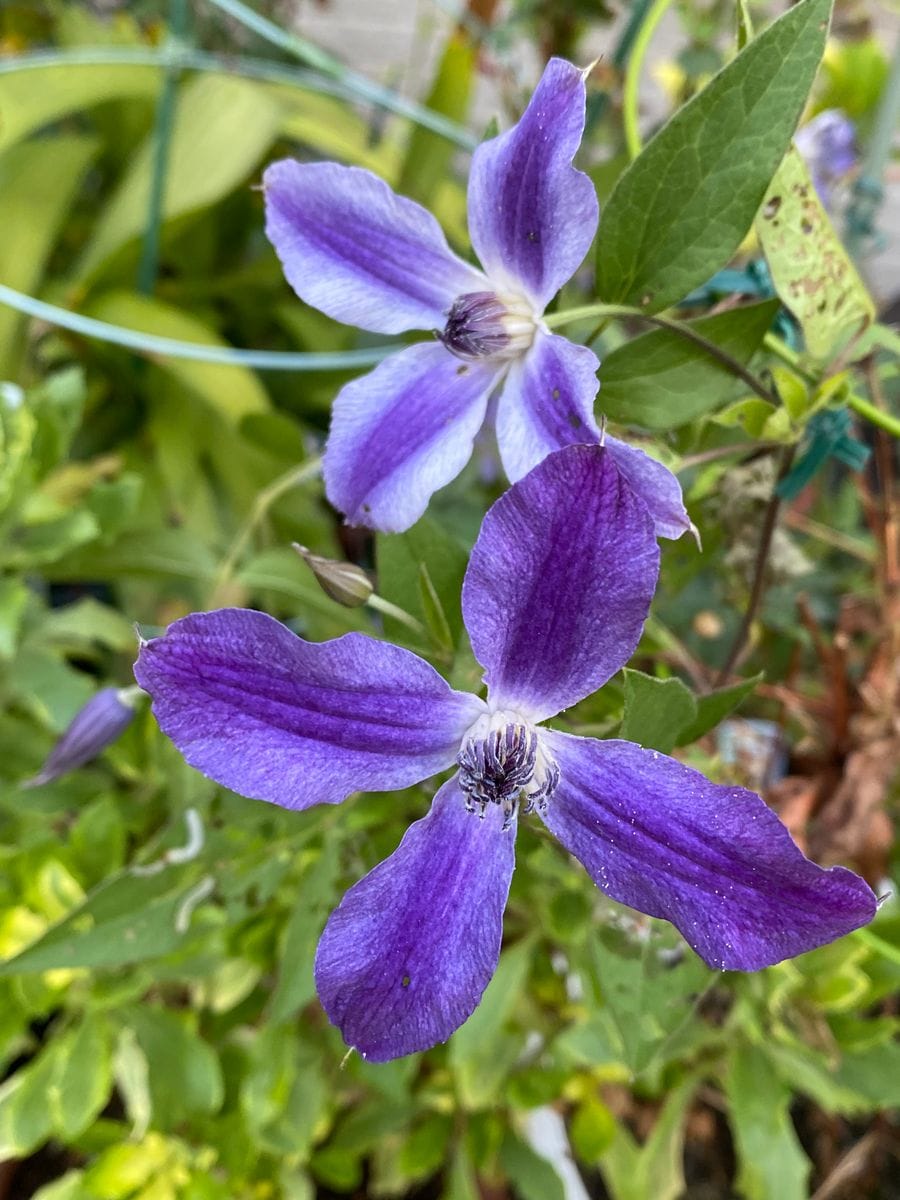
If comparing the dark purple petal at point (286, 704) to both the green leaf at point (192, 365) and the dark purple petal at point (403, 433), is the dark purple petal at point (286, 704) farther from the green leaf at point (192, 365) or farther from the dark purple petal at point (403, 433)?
the green leaf at point (192, 365)

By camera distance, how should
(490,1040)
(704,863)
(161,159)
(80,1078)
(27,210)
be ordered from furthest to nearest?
(27,210), (161,159), (490,1040), (80,1078), (704,863)

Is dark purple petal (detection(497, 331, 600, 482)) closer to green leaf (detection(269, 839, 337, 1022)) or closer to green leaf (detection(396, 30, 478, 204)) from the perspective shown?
green leaf (detection(269, 839, 337, 1022))

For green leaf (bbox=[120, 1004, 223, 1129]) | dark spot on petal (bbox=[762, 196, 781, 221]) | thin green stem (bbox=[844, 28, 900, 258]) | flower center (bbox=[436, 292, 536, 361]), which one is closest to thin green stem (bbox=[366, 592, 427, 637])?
flower center (bbox=[436, 292, 536, 361])

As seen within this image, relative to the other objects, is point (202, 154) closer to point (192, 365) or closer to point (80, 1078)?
point (192, 365)

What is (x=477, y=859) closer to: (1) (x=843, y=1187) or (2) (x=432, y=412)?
(2) (x=432, y=412)

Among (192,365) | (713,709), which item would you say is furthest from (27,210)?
(713,709)

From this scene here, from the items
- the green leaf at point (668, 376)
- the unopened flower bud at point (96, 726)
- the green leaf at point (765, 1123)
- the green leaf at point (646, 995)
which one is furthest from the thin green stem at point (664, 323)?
the green leaf at point (765, 1123)
